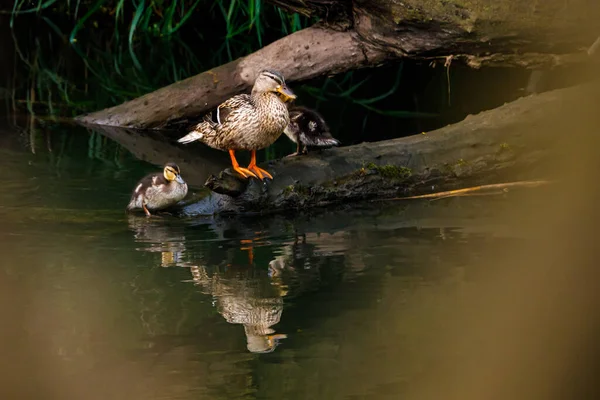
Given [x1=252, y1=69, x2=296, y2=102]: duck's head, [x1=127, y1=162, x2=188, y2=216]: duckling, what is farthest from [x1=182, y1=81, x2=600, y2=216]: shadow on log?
[x1=252, y1=69, x2=296, y2=102]: duck's head

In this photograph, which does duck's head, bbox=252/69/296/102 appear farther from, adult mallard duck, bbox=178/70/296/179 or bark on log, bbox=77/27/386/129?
bark on log, bbox=77/27/386/129

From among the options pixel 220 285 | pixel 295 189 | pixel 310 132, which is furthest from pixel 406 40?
pixel 220 285

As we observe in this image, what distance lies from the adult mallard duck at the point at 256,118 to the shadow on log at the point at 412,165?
170 mm

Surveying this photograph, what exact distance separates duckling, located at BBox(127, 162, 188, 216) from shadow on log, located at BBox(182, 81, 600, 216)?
0.12m

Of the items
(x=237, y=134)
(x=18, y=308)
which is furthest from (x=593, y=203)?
(x=237, y=134)

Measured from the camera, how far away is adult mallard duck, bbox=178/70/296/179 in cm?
540

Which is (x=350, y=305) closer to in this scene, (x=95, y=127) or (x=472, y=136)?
(x=472, y=136)

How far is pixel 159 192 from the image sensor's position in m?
5.35

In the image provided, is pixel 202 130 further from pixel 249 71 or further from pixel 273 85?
pixel 249 71

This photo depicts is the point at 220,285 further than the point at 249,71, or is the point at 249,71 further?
the point at 249,71

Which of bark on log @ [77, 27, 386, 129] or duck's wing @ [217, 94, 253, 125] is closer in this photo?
duck's wing @ [217, 94, 253, 125]

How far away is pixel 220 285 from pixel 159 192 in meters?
1.40

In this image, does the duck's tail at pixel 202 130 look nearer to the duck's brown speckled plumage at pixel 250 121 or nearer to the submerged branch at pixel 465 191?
the duck's brown speckled plumage at pixel 250 121

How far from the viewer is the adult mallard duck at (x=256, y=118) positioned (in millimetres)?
5402
